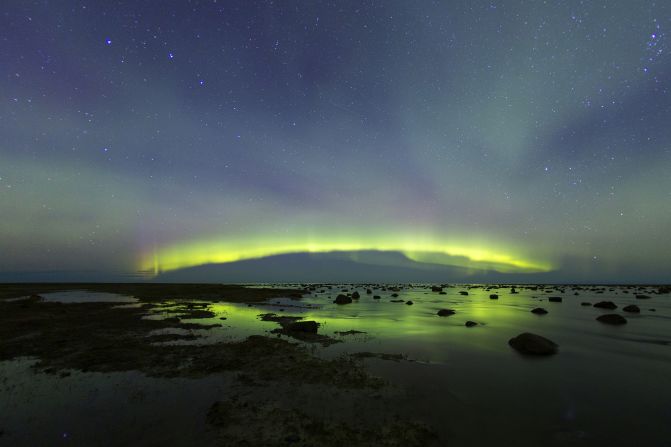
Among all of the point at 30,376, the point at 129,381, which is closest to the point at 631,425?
the point at 129,381

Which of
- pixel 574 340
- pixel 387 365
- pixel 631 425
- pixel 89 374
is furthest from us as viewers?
pixel 574 340

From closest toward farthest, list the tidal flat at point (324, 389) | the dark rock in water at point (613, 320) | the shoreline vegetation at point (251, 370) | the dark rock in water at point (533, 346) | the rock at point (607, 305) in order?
the shoreline vegetation at point (251, 370)
the tidal flat at point (324, 389)
the dark rock in water at point (533, 346)
the dark rock in water at point (613, 320)
the rock at point (607, 305)

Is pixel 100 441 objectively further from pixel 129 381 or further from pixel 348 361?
pixel 348 361

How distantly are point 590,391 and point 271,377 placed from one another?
52.1ft

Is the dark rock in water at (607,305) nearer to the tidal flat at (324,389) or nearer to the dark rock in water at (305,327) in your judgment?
the tidal flat at (324,389)

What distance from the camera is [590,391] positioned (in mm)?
14352

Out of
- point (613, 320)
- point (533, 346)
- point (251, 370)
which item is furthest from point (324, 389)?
point (613, 320)

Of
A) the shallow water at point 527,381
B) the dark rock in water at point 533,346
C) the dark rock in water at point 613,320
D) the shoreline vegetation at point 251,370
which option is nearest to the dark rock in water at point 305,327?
the shoreline vegetation at point 251,370

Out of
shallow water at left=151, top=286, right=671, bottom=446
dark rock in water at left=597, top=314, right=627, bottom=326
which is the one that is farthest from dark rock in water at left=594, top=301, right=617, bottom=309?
shallow water at left=151, top=286, right=671, bottom=446

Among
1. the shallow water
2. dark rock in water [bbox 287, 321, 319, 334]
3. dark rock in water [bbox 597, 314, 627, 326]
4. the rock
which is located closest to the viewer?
the shallow water

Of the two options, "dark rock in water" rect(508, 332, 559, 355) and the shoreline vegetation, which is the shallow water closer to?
"dark rock in water" rect(508, 332, 559, 355)

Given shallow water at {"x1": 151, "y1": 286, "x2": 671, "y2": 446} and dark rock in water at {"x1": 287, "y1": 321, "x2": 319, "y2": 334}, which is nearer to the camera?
shallow water at {"x1": 151, "y1": 286, "x2": 671, "y2": 446}

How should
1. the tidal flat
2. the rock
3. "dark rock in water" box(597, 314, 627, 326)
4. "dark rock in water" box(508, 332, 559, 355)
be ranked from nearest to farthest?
the tidal flat < "dark rock in water" box(508, 332, 559, 355) < "dark rock in water" box(597, 314, 627, 326) < the rock

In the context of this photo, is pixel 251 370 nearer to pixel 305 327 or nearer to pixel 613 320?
pixel 305 327
